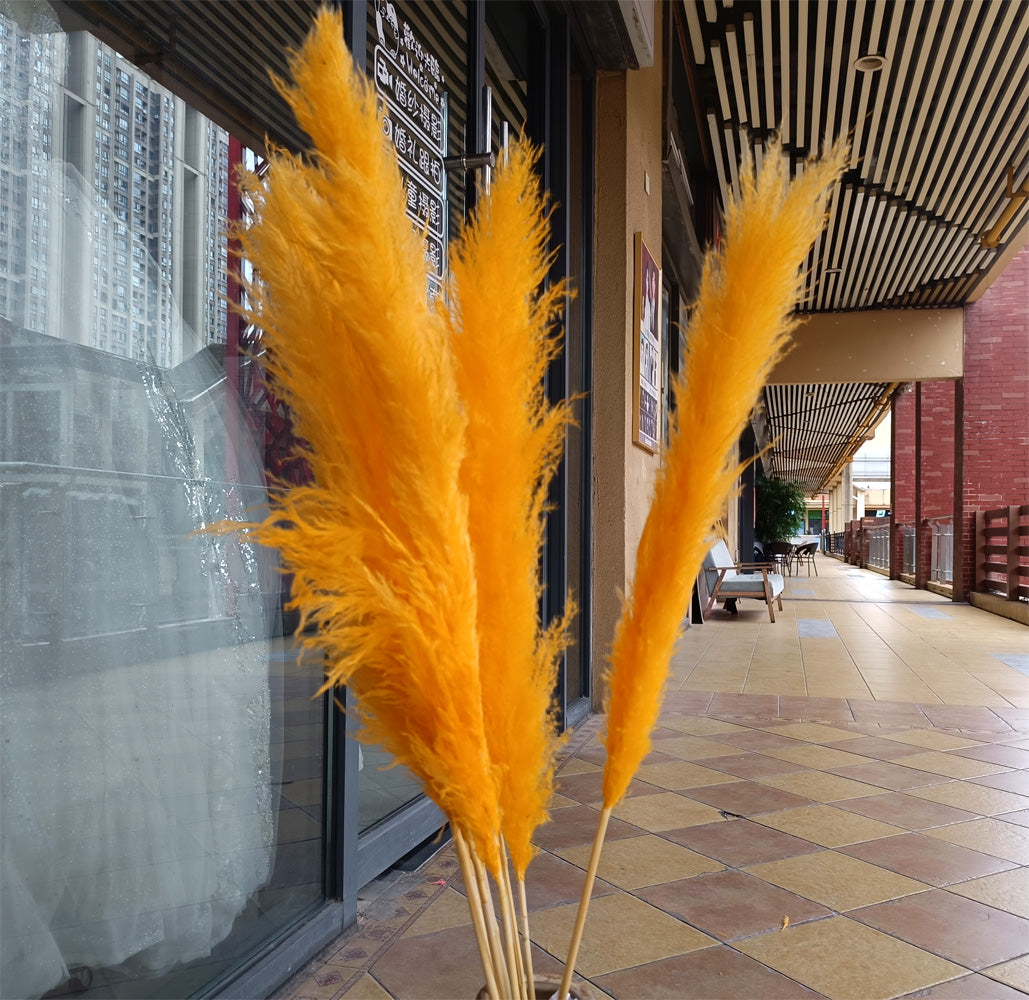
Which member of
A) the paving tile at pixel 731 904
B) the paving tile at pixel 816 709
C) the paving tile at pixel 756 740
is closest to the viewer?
the paving tile at pixel 731 904

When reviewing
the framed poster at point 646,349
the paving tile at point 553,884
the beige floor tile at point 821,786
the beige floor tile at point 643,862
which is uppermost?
the framed poster at point 646,349

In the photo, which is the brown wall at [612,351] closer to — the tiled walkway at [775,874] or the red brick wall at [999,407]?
the tiled walkway at [775,874]

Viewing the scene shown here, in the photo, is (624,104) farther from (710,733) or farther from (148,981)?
(148,981)

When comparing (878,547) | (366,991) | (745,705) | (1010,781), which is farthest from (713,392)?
(878,547)

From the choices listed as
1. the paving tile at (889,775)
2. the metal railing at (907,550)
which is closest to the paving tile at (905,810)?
the paving tile at (889,775)

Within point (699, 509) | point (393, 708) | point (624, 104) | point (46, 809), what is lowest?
point (46, 809)

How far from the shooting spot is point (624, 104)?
404 centimetres

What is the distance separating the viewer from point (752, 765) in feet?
10.2

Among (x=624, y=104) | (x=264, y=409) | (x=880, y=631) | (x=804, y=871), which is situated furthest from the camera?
(x=880, y=631)

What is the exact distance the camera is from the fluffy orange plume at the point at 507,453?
0.67 m

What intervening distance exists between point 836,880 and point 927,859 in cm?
31

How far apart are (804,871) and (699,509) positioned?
1.77 meters

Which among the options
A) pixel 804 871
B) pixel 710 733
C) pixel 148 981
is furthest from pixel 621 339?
pixel 148 981

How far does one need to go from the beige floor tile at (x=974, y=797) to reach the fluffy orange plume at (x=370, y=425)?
8.17ft
